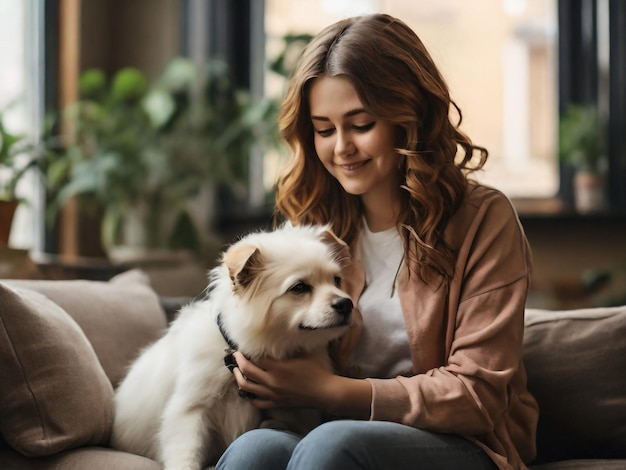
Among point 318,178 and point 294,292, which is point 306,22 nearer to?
point 318,178

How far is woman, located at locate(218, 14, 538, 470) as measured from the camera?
154 centimetres

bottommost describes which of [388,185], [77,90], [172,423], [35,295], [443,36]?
[172,423]

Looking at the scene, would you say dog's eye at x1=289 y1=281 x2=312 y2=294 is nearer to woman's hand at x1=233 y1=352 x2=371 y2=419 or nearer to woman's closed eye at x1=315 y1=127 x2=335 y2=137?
woman's hand at x1=233 y1=352 x2=371 y2=419

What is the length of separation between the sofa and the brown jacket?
7.5 inches

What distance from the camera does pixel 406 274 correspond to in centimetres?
174

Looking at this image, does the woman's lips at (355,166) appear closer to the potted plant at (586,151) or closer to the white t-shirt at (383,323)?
the white t-shirt at (383,323)

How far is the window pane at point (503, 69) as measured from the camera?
14.3 feet

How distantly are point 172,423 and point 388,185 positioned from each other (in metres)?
0.71

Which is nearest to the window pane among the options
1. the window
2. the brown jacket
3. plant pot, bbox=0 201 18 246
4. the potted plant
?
the potted plant

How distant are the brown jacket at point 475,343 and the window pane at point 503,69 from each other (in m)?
2.75

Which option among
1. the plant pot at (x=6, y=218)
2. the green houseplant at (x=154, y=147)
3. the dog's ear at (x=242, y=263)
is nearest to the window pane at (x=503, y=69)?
the green houseplant at (x=154, y=147)

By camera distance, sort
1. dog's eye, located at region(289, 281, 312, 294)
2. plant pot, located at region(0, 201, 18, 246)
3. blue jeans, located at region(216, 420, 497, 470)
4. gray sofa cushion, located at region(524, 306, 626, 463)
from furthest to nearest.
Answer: plant pot, located at region(0, 201, 18, 246) < gray sofa cushion, located at region(524, 306, 626, 463) < dog's eye, located at region(289, 281, 312, 294) < blue jeans, located at region(216, 420, 497, 470)

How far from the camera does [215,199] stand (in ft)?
14.2

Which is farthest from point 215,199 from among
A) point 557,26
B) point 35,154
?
point 557,26
